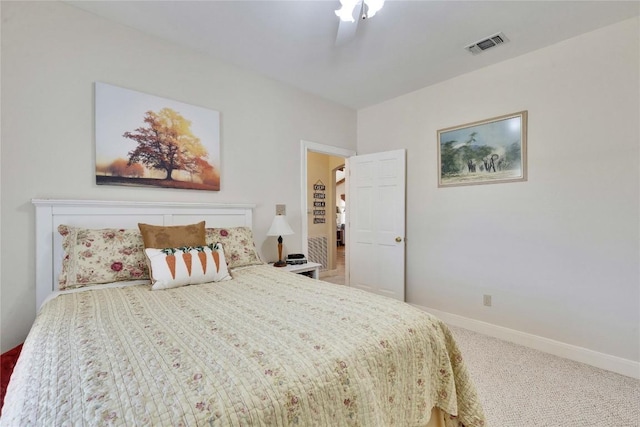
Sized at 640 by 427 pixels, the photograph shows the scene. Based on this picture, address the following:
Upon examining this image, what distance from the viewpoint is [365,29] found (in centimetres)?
225

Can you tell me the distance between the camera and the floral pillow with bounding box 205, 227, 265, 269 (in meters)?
2.36

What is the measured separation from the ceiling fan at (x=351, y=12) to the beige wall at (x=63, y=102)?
1.43 meters

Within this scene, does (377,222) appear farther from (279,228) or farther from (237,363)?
(237,363)

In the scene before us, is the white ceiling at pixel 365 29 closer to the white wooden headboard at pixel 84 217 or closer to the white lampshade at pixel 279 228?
the white wooden headboard at pixel 84 217

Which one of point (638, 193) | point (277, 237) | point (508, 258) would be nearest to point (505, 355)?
point (508, 258)

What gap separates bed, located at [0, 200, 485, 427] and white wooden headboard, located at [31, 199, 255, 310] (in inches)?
0.6

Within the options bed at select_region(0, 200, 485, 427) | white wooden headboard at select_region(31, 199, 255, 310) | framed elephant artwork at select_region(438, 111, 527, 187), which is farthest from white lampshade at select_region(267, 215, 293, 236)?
framed elephant artwork at select_region(438, 111, 527, 187)

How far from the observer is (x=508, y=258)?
8.94 feet

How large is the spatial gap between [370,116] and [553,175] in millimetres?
2230

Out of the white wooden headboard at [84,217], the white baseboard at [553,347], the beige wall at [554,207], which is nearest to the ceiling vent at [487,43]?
the beige wall at [554,207]

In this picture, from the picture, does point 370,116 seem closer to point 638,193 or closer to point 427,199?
point 427,199

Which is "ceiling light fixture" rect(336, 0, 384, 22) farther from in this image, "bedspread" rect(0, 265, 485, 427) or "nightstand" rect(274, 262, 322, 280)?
"nightstand" rect(274, 262, 322, 280)

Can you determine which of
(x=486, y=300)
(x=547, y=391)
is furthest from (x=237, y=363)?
(x=486, y=300)

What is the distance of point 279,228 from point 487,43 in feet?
8.27
